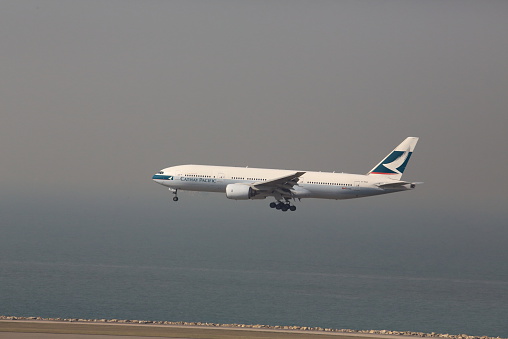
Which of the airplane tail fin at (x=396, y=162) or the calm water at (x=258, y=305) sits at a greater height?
the airplane tail fin at (x=396, y=162)

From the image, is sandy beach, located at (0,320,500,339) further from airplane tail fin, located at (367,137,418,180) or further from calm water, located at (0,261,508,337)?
calm water, located at (0,261,508,337)

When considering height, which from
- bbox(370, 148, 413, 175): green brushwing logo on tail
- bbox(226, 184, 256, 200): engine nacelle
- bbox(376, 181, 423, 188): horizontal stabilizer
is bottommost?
bbox(226, 184, 256, 200): engine nacelle

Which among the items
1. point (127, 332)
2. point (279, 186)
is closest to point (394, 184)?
point (279, 186)

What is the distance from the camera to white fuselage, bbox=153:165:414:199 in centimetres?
10550

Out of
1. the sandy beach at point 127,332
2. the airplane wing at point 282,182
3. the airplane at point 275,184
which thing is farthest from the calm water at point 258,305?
the airplane wing at point 282,182

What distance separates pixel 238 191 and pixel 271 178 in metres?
6.22

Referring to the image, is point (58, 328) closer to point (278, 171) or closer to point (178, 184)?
point (178, 184)

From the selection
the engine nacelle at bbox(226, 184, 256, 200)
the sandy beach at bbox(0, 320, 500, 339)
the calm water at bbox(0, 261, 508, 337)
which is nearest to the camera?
the sandy beach at bbox(0, 320, 500, 339)

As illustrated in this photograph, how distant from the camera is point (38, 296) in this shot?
175 m

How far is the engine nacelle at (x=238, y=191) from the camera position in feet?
338

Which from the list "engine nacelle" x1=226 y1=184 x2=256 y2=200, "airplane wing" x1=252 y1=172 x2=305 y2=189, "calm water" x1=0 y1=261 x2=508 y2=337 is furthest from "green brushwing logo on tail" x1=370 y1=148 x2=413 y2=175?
"calm water" x1=0 y1=261 x2=508 y2=337

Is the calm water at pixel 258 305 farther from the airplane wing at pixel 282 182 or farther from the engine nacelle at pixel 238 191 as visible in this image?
the airplane wing at pixel 282 182

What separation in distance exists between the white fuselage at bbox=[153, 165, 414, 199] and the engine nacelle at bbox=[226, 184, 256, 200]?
1.80 metres

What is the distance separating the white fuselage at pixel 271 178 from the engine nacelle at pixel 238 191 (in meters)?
1.80
